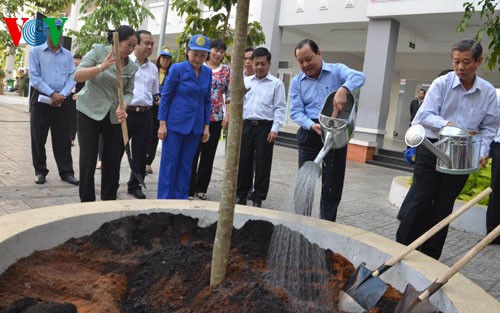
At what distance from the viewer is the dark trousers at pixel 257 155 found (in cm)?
538

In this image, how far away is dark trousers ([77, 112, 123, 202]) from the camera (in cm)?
392

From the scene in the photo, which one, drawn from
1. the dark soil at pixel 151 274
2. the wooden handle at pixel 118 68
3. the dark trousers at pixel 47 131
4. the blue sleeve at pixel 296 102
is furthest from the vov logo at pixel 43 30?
the dark soil at pixel 151 274

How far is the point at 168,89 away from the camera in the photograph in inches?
176

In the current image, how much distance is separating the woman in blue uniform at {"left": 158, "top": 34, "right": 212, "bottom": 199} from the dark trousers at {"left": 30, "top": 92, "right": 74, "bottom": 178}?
185 centimetres

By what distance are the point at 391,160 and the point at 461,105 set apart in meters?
8.46

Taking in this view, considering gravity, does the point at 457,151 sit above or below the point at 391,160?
above

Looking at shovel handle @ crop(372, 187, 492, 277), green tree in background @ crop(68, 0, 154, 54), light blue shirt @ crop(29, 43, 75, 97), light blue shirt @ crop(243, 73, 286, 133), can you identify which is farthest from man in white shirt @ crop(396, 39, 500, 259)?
green tree in background @ crop(68, 0, 154, 54)

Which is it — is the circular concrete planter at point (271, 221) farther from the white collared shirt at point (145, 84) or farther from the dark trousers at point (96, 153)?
the white collared shirt at point (145, 84)

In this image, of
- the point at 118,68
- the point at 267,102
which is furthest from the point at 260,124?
the point at 118,68

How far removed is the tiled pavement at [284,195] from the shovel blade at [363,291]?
0.74 metres

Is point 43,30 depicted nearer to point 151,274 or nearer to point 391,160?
point 151,274

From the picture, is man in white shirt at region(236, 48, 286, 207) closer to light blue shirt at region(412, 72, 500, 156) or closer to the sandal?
the sandal

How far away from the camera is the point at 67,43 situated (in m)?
9.14

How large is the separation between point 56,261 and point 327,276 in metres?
1.41
